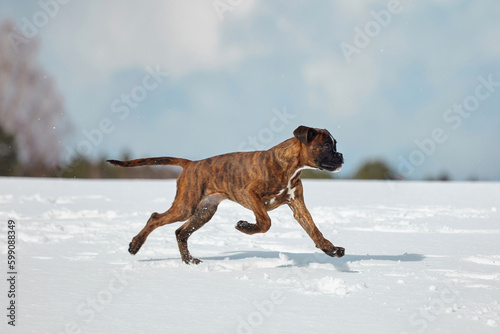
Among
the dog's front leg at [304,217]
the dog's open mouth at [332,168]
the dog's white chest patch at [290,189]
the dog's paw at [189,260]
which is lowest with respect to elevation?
the dog's paw at [189,260]

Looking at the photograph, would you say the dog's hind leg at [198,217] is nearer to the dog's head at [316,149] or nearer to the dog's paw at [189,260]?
the dog's paw at [189,260]

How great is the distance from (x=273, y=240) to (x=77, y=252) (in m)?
2.71

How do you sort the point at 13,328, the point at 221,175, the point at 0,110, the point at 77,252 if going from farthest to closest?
the point at 0,110 < the point at 77,252 < the point at 221,175 < the point at 13,328

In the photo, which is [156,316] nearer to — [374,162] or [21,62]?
[374,162]

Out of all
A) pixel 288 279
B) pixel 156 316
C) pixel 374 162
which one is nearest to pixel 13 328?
pixel 156 316

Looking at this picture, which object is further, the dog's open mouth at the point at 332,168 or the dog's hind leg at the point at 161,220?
the dog's hind leg at the point at 161,220

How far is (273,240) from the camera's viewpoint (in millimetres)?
7852

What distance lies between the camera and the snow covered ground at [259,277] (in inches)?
145

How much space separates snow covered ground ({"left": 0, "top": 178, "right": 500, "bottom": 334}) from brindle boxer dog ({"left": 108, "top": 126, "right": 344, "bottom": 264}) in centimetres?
43

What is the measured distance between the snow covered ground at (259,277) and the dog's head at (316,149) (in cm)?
106

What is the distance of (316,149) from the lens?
213 inches

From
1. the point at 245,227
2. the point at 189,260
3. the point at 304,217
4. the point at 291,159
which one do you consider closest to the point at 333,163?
the point at 291,159

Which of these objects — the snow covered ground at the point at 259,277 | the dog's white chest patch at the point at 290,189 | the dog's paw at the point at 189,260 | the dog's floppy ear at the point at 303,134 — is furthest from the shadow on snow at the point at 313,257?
the dog's floppy ear at the point at 303,134

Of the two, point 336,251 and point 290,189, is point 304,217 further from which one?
point 336,251
